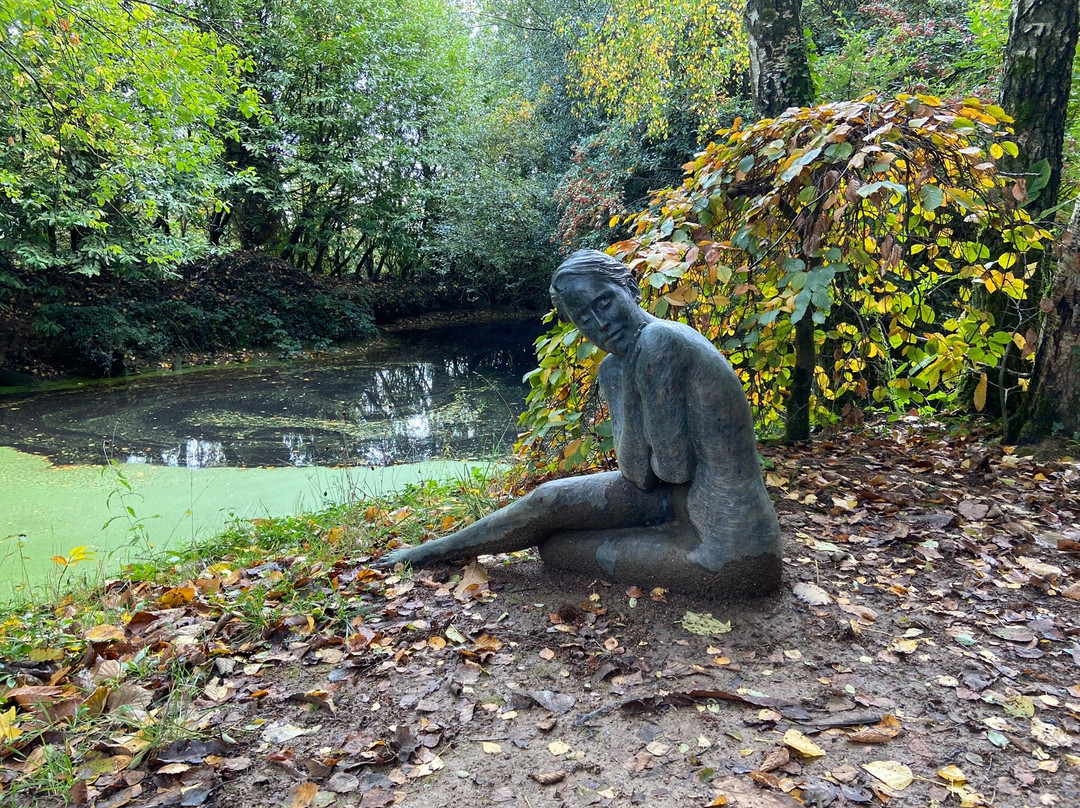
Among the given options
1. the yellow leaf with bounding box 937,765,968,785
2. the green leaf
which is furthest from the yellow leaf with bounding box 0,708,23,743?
the green leaf

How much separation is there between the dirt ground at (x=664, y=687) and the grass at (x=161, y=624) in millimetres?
36

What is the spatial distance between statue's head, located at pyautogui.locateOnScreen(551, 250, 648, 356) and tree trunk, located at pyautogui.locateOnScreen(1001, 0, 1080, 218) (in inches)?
137

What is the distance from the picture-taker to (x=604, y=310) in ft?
8.37

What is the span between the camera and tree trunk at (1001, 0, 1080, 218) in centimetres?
412

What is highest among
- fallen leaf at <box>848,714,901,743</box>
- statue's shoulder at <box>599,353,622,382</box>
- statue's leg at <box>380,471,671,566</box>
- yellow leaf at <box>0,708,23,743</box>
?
statue's shoulder at <box>599,353,622,382</box>

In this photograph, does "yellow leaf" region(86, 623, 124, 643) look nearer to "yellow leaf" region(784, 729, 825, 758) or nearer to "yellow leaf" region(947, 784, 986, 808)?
"yellow leaf" region(784, 729, 825, 758)

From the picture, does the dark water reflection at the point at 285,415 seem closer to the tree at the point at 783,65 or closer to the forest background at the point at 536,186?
the forest background at the point at 536,186

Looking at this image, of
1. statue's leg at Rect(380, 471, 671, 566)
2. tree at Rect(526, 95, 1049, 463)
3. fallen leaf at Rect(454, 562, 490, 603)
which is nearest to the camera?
statue's leg at Rect(380, 471, 671, 566)

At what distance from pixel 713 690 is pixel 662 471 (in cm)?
81

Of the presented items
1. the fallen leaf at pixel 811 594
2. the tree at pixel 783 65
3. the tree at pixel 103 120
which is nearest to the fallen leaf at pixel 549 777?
the fallen leaf at pixel 811 594

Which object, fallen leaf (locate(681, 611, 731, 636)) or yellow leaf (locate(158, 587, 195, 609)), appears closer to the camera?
fallen leaf (locate(681, 611, 731, 636))

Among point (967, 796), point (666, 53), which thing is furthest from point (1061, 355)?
point (666, 53)

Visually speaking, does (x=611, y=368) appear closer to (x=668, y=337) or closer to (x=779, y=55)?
(x=668, y=337)

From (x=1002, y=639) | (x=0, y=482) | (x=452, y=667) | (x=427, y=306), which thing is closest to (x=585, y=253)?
(x=452, y=667)
